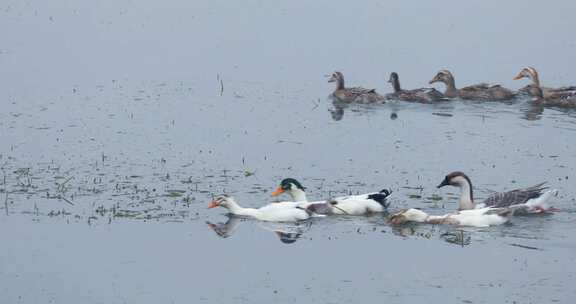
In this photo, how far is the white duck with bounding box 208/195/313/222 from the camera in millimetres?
18094

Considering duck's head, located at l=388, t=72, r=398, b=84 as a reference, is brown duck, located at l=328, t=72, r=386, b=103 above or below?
below

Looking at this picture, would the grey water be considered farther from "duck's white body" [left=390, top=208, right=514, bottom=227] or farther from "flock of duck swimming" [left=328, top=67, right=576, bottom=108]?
"flock of duck swimming" [left=328, top=67, right=576, bottom=108]

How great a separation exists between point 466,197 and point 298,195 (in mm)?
2454

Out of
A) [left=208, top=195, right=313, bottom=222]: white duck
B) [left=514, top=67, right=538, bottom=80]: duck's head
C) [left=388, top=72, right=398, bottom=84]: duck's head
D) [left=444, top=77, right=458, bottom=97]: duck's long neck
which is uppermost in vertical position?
[left=514, top=67, right=538, bottom=80]: duck's head

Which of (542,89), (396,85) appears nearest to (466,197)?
(396,85)

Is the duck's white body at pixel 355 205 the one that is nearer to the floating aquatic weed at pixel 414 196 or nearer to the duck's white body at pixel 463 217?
the duck's white body at pixel 463 217

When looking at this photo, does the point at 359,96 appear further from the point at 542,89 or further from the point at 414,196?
the point at 414,196

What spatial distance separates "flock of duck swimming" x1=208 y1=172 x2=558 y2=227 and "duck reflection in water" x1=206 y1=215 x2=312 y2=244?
0.12 meters

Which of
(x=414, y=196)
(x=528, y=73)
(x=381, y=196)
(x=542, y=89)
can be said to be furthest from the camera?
(x=528, y=73)

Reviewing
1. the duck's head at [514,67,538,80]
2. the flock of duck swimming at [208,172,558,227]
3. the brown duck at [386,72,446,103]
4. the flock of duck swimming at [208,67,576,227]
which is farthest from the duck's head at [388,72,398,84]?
the flock of duck swimming at [208,172,558,227]

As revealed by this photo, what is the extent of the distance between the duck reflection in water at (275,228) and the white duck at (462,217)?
131 cm

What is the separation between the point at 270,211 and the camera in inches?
714

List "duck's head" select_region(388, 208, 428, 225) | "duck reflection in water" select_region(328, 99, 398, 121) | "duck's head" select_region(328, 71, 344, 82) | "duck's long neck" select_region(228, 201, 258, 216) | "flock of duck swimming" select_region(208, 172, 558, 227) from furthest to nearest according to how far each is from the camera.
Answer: "duck's head" select_region(328, 71, 344, 82) → "duck reflection in water" select_region(328, 99, 398, 121) → "duck's long neck" select_region(228, 201, 258, 216) → "flock of duck swimming" select_region(208, 172, 558, 227) → "duck's head" select_region(388, 208, 428, 225)

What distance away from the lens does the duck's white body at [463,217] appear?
18.0 metres
